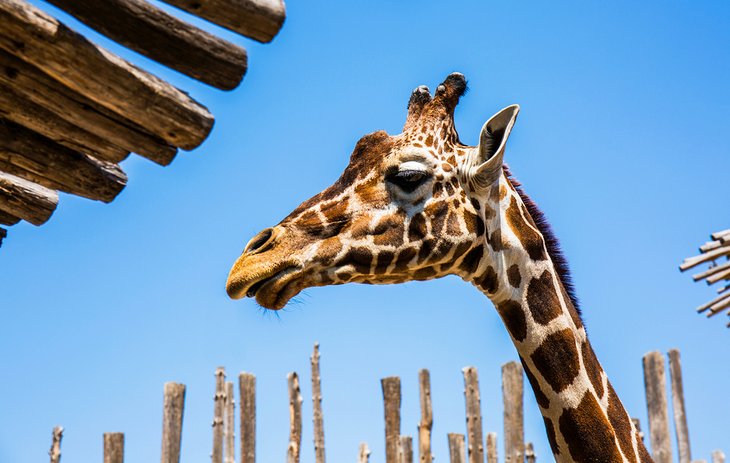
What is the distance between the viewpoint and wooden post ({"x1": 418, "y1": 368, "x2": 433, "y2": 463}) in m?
10.9

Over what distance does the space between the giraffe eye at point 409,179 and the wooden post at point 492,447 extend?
6854 mm

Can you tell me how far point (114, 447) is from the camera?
9.87 m

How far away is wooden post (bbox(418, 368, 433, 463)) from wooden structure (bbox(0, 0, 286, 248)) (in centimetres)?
786

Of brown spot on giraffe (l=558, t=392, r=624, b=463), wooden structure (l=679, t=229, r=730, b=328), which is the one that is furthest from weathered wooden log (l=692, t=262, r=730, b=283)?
brown spot on giraffe (l=558, t=392, r=624, b=463)

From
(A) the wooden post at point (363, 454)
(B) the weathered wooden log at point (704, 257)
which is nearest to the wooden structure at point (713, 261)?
(B) the weathered wooden log at point (704, 257)

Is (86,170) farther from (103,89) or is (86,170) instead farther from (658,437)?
(658,437)

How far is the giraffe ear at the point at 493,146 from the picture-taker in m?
4.62

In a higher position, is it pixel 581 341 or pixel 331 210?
pixel 331 210

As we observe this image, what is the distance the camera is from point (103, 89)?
315cm

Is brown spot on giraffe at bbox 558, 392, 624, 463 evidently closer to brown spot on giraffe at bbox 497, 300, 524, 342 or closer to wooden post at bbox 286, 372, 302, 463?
brown spot on giraffe at bbox 497, 300, 524, 342

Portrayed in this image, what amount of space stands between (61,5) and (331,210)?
192 centimetres

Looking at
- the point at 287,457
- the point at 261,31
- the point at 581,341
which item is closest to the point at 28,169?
the point at 261,31

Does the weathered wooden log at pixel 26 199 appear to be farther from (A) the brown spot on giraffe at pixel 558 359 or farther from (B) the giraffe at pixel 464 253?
(A) the brown spot on giraffe at pixel 558 359

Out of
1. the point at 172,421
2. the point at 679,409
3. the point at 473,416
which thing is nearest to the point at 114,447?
the point at 172,421
